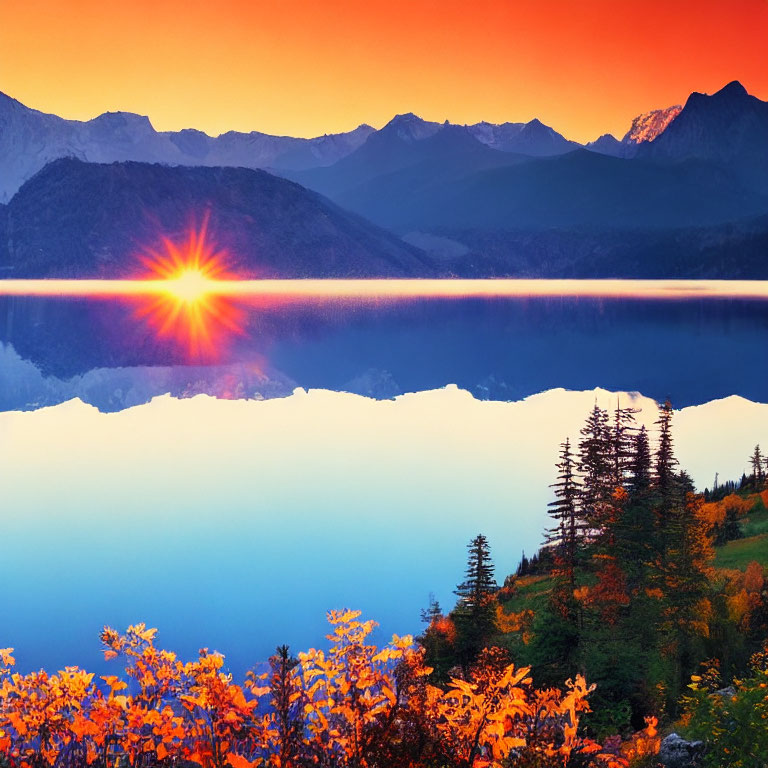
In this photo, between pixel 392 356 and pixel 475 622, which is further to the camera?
pixel 392 356

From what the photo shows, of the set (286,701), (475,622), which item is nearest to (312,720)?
(286,701)

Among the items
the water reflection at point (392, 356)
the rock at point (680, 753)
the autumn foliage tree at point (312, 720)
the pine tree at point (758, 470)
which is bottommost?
the rock at point (680, 753)

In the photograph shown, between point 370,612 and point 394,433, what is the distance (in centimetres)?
3296

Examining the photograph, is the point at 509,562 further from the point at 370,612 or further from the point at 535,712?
the point at 535,712

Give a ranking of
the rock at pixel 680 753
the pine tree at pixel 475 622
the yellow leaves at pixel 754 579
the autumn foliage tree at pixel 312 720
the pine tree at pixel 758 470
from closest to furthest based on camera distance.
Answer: the autumn foliage tree at pixel 312 720 → the rock at pixel 680 753 → the pine tree at pixel 475 622 → the yellow leaves at pixel 754 579 → the pine tree at pixel 758 470

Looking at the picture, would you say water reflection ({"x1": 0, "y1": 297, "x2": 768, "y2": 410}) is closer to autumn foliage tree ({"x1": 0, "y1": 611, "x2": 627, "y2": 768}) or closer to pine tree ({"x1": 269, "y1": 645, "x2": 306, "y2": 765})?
autumn foliage tree ({"x1": 0, "y1": 611, "x2": 627, "y2": 768})

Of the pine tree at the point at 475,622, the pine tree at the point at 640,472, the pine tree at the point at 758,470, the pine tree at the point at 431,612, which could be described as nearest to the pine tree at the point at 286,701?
the pine tree at the point at 475,622

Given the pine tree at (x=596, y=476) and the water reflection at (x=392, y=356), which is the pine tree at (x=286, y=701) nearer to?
the pine tree at (x=596, y=476)

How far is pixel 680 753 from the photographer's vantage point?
15477 mm

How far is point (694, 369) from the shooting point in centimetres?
9800

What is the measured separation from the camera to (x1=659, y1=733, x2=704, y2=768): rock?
15125mm

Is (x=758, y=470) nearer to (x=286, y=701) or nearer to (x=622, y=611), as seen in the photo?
(x=622, y=611)

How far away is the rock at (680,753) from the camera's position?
595 inches

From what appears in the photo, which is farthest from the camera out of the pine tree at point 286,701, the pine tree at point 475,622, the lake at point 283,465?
the lake at point 283,465
